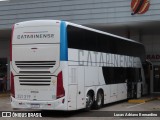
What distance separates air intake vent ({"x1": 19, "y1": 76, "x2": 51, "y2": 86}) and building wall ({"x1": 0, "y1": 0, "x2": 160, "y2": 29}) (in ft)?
35.0

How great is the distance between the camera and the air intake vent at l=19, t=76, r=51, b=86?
1441 centimetres

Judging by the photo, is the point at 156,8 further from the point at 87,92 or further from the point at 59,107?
the point at 59,107

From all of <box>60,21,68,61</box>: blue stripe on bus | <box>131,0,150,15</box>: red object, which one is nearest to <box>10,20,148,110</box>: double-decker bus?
<box>60,21,68,61</box>: blue stripe on bus

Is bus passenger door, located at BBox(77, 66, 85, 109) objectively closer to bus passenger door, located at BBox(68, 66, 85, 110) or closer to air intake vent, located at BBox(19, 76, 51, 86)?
bus passenger door, located at BBox(68, 66, 85, 110)

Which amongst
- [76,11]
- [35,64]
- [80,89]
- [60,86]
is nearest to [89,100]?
[80,89]

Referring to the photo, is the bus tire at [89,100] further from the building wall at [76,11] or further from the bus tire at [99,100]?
the building wall at [76,11]

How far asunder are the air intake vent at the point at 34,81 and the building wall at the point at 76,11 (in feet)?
35.0

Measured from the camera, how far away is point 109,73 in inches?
739

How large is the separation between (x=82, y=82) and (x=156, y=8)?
9.50 m

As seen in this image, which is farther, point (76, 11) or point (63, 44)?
point (76, 11)

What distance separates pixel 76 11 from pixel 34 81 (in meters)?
11.2

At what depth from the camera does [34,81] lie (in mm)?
14586

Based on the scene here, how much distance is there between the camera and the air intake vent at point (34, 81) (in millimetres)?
14414

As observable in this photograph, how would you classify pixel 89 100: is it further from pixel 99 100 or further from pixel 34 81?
pixel 34 81
